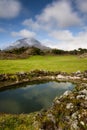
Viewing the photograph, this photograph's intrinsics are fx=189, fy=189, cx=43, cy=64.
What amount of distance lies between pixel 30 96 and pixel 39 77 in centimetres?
1271

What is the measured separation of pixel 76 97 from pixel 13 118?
22.3ft

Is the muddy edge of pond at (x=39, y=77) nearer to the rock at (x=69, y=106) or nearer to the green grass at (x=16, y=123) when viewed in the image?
the green grass at (x=16, y=123)

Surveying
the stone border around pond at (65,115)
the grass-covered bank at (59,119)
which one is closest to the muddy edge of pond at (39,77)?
the grass-covered bank at (59,119)

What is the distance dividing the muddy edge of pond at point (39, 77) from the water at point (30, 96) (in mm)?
2163

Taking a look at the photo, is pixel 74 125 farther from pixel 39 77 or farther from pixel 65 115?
pixel 39 77

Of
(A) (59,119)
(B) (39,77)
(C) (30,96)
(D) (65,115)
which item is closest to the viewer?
(A) (59,119)

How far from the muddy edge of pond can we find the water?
85.1 inches

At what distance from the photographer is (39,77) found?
44281 millimetres

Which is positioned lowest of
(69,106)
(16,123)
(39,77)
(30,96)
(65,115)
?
(30,96)

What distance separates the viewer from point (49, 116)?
17.1 metres

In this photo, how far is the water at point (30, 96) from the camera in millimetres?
26130

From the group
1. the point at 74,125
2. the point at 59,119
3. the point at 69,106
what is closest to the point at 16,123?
the point at 59,119

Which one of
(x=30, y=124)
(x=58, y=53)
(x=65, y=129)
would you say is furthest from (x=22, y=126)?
(x=58, y=53)

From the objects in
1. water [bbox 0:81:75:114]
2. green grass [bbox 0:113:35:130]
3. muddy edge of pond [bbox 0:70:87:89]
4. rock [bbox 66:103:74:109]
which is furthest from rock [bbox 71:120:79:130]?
muddy edge of pond [bbox 0:70:87:89]
